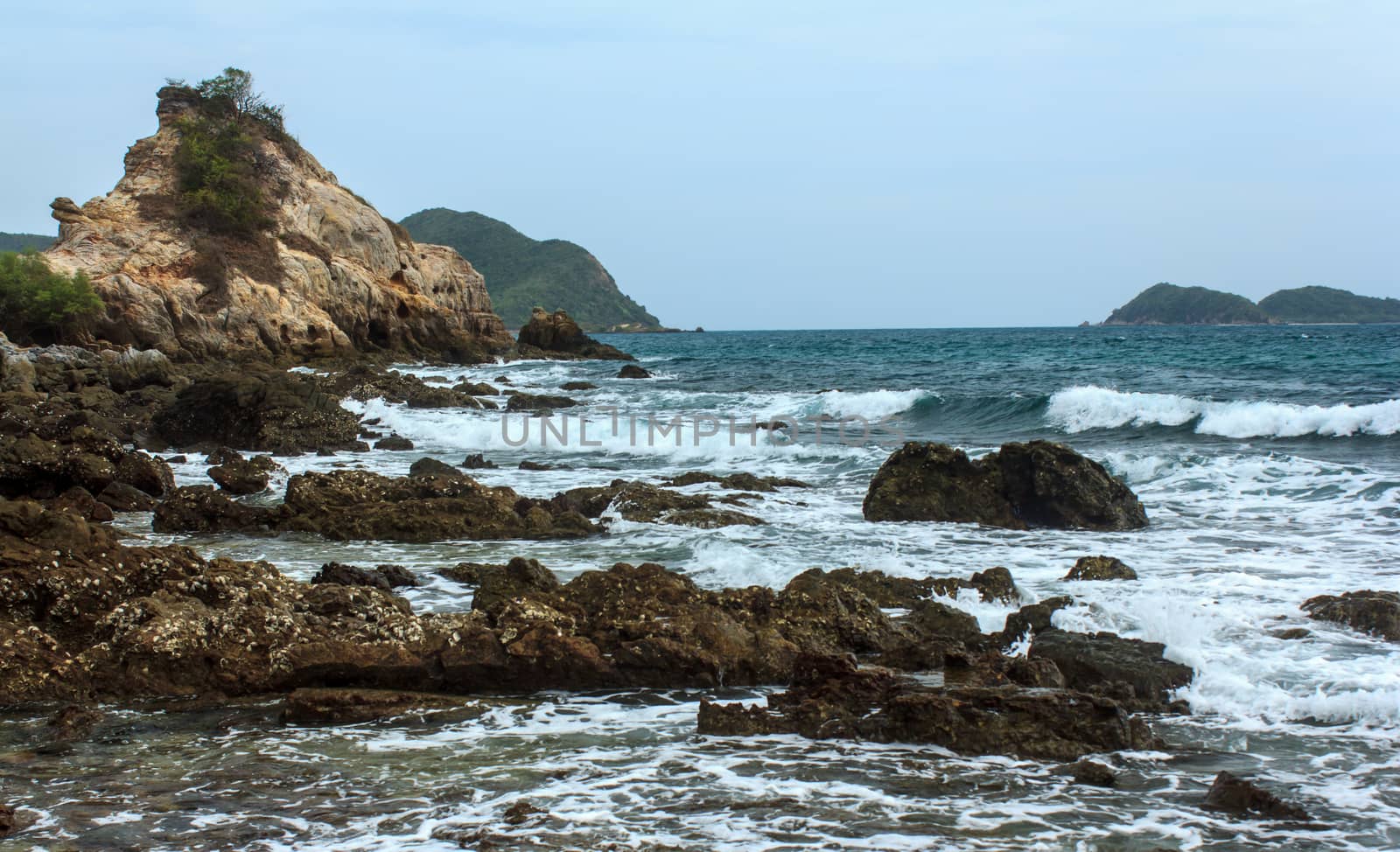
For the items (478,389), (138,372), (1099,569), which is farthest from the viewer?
(478,389)

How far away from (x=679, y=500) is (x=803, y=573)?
4185mm

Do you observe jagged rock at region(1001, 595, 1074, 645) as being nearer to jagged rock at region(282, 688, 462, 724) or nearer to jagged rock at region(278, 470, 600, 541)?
jagged rock at region(282, 688, 462, 724)

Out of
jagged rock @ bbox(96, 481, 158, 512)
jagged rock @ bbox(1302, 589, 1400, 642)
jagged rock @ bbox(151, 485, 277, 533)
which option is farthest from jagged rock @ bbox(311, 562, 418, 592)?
jagged rock @ bbox(1302, 589, 1400, 642)

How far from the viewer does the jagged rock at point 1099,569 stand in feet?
28.0

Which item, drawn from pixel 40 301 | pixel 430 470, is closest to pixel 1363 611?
pixel 430 470

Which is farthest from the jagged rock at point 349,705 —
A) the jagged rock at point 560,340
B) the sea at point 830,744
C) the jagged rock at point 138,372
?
the jagged rock at point 560,340

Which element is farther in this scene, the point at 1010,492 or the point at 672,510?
the point at 1010,492

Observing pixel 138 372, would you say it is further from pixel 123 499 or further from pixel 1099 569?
pixel 1099 569

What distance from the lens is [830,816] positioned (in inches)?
168

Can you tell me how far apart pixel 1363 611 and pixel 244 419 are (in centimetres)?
1689

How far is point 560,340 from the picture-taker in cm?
→ 6000

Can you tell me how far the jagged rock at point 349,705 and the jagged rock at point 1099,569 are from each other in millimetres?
5279

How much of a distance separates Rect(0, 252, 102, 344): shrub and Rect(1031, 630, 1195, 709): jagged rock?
3194 centimetres

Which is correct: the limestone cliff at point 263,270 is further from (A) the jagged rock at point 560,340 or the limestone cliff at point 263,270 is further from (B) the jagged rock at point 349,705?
(B) the jagged rock at point 349,705
